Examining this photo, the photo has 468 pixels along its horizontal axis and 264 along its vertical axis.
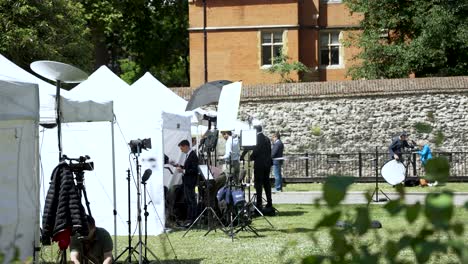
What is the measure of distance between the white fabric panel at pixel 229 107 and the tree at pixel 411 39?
26.2 metres

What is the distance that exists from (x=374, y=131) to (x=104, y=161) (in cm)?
2118

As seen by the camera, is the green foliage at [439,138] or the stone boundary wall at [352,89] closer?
the green foliage at [439,138]

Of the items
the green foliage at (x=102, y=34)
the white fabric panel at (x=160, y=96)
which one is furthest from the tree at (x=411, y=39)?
the white fabric panel at (x=160, y=96)

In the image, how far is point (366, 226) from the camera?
8.61 feet

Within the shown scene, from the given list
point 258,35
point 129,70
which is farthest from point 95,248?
point 129,70

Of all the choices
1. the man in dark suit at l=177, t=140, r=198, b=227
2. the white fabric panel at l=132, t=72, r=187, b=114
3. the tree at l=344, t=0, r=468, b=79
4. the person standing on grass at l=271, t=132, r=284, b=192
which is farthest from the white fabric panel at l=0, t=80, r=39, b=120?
the tree at l=344, t=0, r=468, b=79

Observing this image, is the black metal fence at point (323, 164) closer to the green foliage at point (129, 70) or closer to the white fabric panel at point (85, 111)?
the white fabric panel at point (85, 111)

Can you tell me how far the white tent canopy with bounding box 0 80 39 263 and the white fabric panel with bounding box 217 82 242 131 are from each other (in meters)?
6.39

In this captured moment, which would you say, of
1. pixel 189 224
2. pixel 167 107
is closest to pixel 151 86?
pixel 167 107

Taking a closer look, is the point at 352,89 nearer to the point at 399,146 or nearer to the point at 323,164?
the point at 323,164

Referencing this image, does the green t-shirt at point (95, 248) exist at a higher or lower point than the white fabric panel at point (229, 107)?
lower

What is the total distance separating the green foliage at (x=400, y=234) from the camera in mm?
2389

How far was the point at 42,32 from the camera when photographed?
35.7 metres

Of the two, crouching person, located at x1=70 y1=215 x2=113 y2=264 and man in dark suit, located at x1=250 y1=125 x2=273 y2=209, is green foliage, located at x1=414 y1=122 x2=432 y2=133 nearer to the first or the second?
crouching person, located at x1=70 y1=215 x2=113 y2=264
